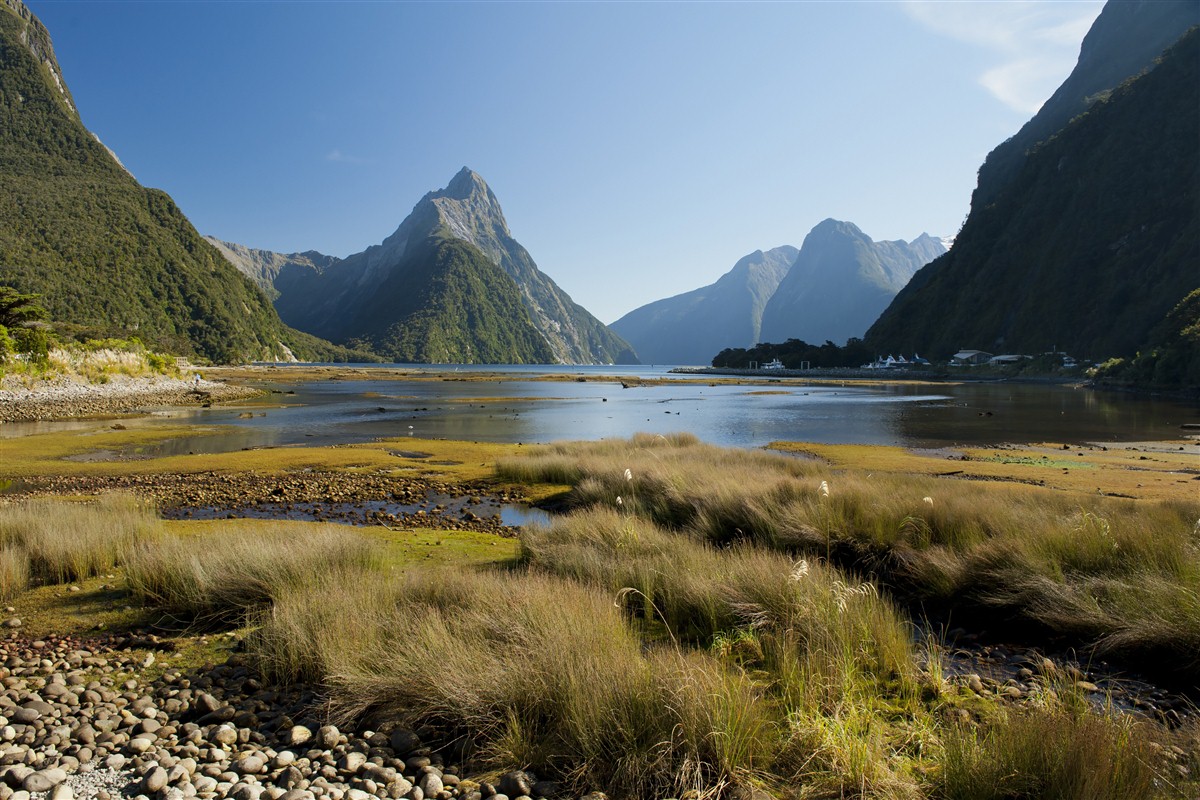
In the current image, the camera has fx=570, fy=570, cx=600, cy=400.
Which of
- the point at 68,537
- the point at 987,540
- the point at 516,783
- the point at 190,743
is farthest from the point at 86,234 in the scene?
the point at 987,540

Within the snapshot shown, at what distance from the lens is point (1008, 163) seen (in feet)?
A: 483

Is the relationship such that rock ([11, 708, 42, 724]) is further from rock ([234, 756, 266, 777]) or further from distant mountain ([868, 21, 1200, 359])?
distant mountain ([868, 21, 1200, 359])

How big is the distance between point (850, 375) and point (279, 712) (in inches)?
5692

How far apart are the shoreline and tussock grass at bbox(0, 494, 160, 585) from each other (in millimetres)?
34360

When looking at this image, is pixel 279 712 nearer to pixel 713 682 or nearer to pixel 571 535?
pixel 713 682

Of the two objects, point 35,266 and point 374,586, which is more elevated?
point 35,266

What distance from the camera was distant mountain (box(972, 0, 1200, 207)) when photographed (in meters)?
133

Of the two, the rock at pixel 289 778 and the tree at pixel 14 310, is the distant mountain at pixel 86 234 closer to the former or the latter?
the tree at pixel 14 310

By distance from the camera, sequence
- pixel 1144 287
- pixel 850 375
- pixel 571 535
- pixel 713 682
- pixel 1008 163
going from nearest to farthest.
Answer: pixel 713 682 < pixel 571 535 < pixel 1144 287 < pixel 850 375 < pixel 1008 163

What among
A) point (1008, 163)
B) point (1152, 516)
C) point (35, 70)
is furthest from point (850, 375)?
point (35, 70)

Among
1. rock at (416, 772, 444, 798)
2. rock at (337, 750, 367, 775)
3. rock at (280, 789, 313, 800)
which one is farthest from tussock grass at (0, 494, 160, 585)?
rock at (416, 772, 444, 798)

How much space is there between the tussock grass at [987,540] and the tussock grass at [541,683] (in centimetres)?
282

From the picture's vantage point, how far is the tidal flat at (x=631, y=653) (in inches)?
141

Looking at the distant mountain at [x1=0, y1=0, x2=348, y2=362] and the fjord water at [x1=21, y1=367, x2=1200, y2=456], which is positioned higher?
the distant mountain at [x1=0, y1=0, x2=348, y2=362]
